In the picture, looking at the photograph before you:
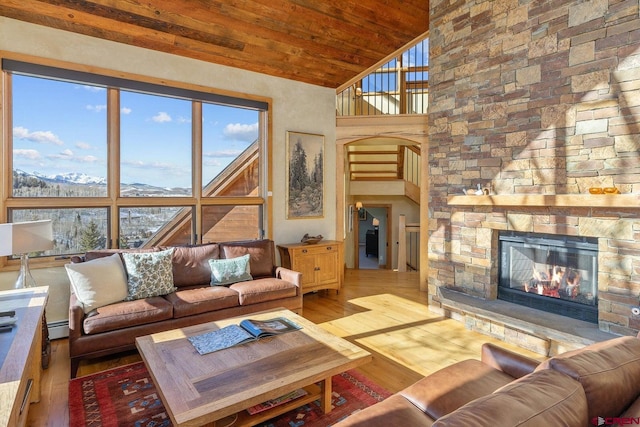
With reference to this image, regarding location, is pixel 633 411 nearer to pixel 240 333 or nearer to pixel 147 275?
pixel 240 333

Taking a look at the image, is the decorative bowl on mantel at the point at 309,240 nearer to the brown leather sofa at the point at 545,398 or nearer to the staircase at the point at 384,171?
the staircase at the point at 384,171

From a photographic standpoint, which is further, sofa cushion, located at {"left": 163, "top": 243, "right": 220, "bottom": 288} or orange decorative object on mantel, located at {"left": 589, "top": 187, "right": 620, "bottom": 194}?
sofa cushion, located at {"left": 163, "top": 243, "right": 220, "bottom": 288}

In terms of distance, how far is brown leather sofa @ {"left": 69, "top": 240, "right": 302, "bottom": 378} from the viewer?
3043 mm

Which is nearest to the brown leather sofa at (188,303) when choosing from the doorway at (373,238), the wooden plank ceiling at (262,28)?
the wooden plank ceiling at (262,28)

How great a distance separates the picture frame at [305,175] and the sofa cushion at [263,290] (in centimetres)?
149

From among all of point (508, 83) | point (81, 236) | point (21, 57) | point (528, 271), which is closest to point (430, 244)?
point (528, 271)

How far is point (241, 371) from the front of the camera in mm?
2186

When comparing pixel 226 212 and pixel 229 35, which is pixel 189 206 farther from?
pixel 229 35

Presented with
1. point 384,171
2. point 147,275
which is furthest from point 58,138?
point 384,171

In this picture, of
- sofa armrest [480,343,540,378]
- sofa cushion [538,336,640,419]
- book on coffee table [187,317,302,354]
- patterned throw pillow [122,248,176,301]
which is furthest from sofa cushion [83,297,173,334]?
sofa cushion [538,336,640,419]

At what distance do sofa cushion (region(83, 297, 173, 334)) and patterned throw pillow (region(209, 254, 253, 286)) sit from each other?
2.28ft

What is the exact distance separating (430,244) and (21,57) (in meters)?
4.94

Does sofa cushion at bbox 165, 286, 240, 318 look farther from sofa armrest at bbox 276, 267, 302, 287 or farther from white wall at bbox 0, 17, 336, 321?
white wall at bbox 0, 17, 336, 321

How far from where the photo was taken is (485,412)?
100 centimetres
